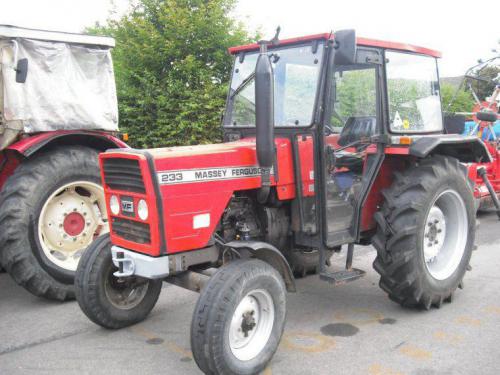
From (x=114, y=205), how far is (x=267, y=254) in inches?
46.5

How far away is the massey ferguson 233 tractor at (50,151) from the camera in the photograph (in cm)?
464

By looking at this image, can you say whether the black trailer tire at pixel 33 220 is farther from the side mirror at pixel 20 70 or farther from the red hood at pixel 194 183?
the red hood at pixel 194 183

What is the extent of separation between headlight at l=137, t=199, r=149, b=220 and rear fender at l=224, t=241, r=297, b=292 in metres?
0.59

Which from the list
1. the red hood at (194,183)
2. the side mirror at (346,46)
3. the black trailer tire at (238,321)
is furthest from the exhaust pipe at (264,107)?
the black trailer tire at (238,321)

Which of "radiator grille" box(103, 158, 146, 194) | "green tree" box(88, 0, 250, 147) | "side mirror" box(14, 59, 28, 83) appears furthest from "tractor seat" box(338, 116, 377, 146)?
"green tree" box(88, 0, 250, 147)

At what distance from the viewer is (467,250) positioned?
15.8ft

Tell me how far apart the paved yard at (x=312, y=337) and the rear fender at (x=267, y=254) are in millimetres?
535

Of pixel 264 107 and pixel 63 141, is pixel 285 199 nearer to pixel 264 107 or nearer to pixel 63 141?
pixel 264 107

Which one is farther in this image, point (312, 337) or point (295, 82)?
point (295, 82)

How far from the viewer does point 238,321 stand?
3.37 meters

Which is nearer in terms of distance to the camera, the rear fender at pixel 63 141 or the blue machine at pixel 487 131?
the rear fender at pixel 63 141

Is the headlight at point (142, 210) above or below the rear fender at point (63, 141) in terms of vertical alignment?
below

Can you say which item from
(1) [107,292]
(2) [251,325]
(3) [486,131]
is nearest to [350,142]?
(2) [251,325]

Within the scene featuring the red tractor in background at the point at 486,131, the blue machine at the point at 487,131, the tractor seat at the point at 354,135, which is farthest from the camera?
the blue machine at the point at 487,131
